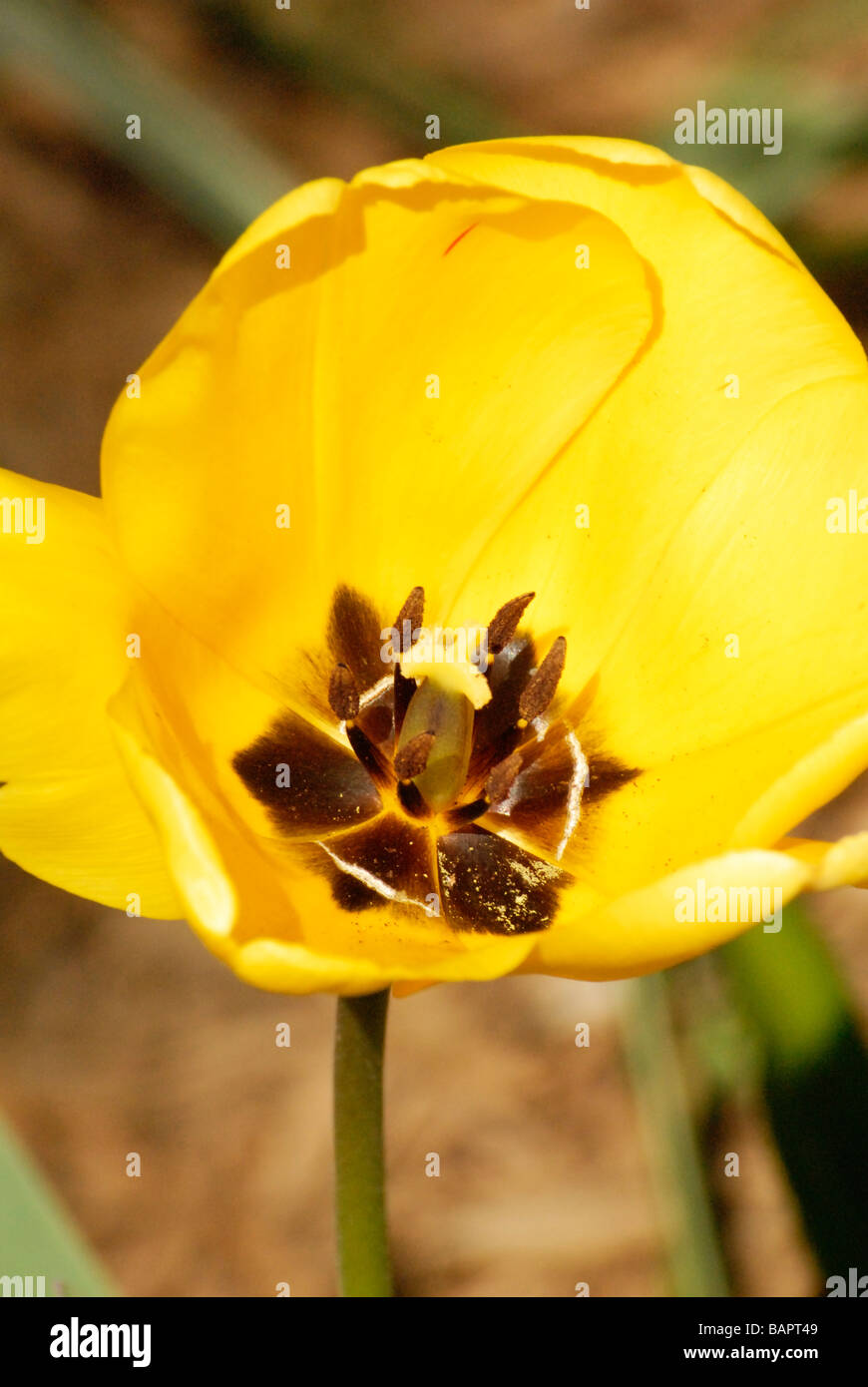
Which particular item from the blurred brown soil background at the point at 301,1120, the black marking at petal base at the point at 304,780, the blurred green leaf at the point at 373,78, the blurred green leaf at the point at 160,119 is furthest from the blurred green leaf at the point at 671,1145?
the blurred green leaf at the point at 373,78

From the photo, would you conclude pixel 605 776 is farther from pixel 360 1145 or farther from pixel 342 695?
pixel 360 1145

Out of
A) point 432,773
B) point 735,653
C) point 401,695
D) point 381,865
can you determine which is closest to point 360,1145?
point 381,865

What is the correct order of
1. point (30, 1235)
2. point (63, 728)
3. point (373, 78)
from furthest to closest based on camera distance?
point (373, 78) < point (30, 1235) < point (63, 728)

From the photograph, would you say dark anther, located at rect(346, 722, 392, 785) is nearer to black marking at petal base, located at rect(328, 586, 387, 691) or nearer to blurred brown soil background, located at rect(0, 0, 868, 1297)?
black marking at petal base, located at rect(328, 586, 387, 691)

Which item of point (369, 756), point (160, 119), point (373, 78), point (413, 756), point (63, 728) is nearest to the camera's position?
point (63, 728)

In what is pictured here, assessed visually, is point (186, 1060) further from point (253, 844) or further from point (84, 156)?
point (84, 156)

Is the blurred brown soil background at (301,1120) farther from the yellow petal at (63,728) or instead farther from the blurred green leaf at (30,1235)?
the yellow petal at (63,728)

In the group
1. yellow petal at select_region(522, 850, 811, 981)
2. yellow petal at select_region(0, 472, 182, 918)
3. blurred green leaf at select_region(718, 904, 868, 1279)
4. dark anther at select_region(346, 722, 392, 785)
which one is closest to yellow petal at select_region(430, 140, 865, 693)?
dark anther at select_region(346, 722, 392, 785)
